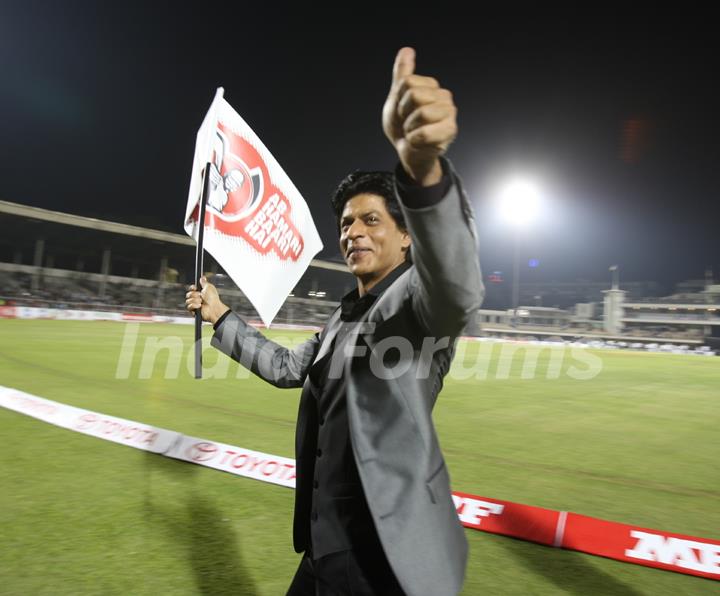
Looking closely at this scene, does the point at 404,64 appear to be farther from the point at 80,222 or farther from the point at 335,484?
the point at 80,222

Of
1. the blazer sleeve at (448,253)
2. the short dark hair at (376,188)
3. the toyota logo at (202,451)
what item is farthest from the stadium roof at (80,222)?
the blazer sleeve at (448,253)

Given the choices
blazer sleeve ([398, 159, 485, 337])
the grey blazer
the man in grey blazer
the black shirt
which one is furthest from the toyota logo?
blazer sleeve ([398, 159, 485, 337])

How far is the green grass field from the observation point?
3.19 metres

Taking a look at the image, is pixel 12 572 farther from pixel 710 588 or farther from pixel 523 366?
pixel 523 366

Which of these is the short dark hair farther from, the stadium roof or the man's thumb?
the stadium roof

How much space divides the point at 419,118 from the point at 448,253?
307 millimetres

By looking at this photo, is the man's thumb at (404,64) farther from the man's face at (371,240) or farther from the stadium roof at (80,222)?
the stadium roof at (80,222)

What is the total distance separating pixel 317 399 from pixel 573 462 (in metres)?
5.90

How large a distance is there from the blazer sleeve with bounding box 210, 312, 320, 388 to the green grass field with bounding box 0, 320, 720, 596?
147cm

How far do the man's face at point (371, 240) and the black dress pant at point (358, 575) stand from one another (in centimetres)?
92

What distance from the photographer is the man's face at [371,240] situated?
6.12 feet

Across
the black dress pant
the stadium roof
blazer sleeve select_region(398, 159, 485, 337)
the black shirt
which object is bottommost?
the black dress pant

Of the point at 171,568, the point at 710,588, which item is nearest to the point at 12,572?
the point at 171,568

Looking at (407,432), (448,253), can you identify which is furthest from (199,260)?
(448,253)
